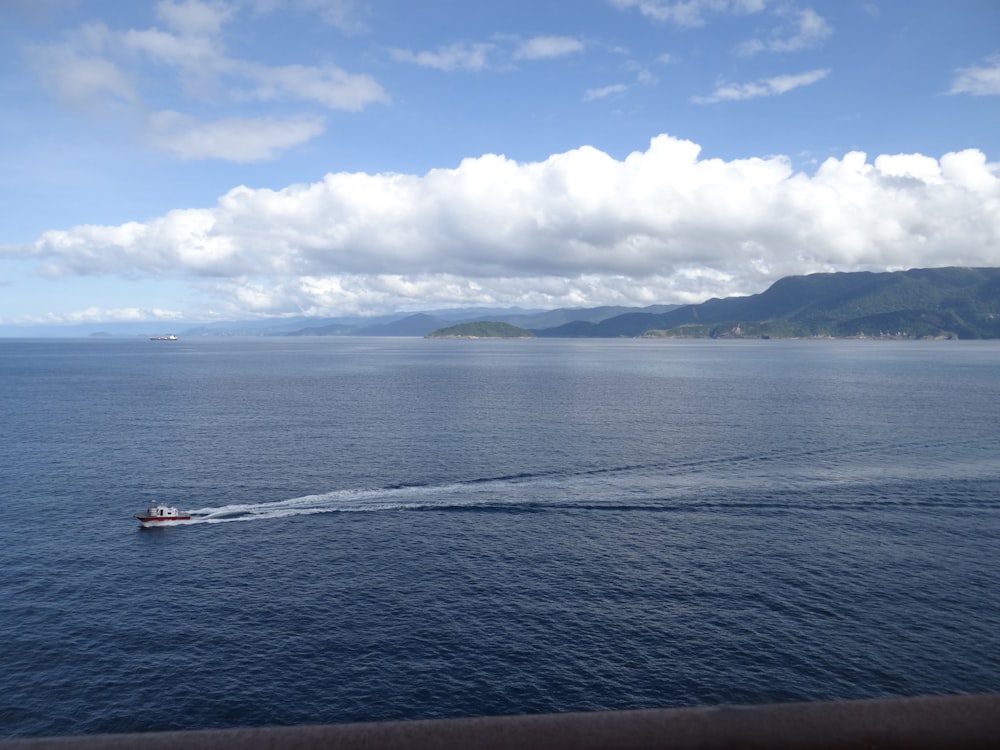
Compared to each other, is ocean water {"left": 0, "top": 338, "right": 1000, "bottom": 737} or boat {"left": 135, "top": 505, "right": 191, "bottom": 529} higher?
boat {"left": 135, "top": 505, "right": 191, "bottom": 529}

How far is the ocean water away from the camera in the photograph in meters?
44.5

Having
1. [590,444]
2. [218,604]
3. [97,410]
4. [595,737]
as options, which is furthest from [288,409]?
[595,737]

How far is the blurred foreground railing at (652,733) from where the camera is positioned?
4605mm

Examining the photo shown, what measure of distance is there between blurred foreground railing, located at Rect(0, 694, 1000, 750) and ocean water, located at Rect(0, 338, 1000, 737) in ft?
135

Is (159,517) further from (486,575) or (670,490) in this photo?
(670,490)

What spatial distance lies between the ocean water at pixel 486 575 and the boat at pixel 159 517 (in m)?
1.33

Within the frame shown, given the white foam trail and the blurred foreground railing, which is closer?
the blurred foreground railing

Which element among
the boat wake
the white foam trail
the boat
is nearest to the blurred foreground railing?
the boat wake

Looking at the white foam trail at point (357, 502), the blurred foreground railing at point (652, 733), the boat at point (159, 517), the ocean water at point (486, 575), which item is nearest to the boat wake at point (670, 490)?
the white foam trail at point (357, 502)

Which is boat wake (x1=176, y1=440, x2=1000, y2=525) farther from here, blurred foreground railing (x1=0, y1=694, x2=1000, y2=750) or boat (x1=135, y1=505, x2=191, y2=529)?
blurred foreground railing (x1=0, y1=694, x2=1000, y2=750)

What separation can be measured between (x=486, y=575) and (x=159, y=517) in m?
38.2

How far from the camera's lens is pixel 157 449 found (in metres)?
113

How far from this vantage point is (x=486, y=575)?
60750mm

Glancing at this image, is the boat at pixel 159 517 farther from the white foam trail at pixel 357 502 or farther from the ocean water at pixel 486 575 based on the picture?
the white foam trail at pixel 357 502
